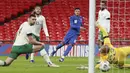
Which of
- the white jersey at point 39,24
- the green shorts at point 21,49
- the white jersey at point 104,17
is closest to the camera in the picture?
the green shorts at point 21,49

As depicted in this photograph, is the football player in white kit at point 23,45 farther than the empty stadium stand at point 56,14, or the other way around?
the empty stadium stand at point 56,14

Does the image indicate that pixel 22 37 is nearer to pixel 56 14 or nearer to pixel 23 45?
pixel 23 45

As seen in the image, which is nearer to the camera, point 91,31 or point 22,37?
point 91,31

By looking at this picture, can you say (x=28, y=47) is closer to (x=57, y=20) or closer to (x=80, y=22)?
(x=80, y=22)

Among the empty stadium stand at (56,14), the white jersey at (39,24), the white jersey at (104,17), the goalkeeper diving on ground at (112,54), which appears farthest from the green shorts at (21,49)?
the empty stadium stand at (56,14)

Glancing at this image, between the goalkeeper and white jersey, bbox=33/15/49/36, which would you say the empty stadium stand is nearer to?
white jersey, bbox=33/15/49/36

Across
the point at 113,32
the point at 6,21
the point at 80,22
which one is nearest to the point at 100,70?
the point at 80,22

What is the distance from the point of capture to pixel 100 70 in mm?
11195

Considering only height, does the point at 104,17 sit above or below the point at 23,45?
above

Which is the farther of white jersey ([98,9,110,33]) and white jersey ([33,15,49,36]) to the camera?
white jersey ([98,9,110,33])

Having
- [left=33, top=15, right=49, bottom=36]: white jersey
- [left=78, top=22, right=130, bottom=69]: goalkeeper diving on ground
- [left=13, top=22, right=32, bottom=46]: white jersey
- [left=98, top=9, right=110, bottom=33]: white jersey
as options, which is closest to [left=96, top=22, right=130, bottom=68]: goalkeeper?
[left=78, top=22, right=130, bottom=69]: goalkeeper diving on ground

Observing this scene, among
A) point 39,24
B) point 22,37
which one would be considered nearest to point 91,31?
point 22,37

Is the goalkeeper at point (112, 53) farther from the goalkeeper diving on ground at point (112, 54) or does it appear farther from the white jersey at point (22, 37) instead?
the white jersey at point (22, 37)

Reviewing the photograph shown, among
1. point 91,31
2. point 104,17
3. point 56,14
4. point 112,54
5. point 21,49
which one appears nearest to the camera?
point 91,31
